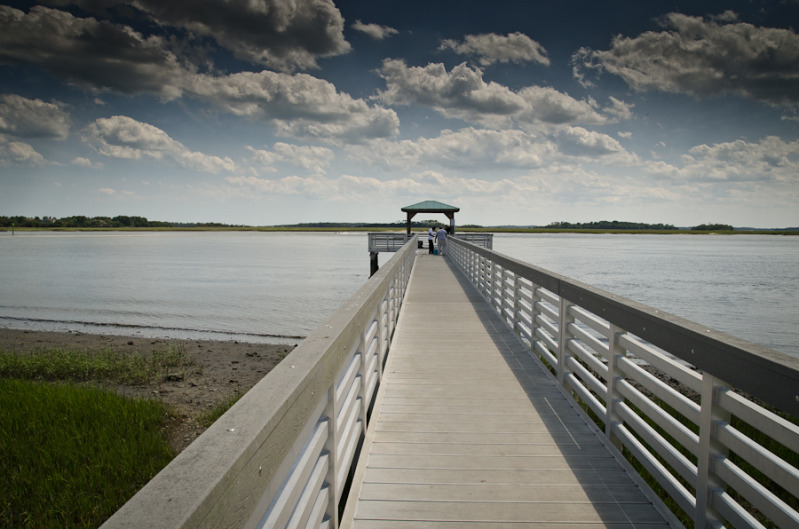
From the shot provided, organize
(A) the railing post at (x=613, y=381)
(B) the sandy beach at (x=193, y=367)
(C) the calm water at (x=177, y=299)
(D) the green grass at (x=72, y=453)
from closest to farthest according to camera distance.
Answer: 1. (A) the railing post at (x=613, y=381)
2. (D) the green grass at (x=72, y=453)
3. (B) the sandy beach at (x=193, y=367)
4. (C) the calm water at (x=177, y=299)

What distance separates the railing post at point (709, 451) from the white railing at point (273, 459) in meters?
1.70

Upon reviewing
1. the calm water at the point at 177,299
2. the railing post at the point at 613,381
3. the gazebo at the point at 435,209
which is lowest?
the calm water at the point at 177,299

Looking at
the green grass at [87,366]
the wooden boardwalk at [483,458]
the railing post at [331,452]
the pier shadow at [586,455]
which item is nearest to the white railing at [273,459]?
the railing post at [331,452]

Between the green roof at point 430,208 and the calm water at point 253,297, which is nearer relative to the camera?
the calm water at point 253,297

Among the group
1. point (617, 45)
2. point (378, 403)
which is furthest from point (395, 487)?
point (617, 45)

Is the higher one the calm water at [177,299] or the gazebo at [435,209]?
the gazebo at [435,209]

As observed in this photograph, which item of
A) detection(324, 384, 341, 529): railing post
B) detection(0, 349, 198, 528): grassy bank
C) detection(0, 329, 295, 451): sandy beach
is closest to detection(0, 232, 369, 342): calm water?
detection(0, 329, 295, 451): sandy beach

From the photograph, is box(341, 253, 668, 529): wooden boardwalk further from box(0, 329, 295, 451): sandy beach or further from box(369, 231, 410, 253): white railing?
box(369, 231, 410, 253): white railing

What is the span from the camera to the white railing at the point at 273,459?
0.89 metres

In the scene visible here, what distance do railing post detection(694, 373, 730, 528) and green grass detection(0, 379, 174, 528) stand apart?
5132mm

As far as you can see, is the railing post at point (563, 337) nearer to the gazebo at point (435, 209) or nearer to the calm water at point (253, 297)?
the calm water at point (253, 297)

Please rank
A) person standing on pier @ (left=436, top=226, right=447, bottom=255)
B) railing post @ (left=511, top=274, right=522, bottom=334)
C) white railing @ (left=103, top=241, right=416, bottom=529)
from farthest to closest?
person standing on pier @ (left=436, top=226, right=447, bottom=255), railing post @ (left=511, top=274, right=522, bottom=334), white railing @ (left=103, top=241, right=416, bottom=529)

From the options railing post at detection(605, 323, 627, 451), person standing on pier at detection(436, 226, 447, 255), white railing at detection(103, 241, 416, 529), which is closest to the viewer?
white railing at detection(103, 241, 416, 529)

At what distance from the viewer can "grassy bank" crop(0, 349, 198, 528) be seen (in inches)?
190
